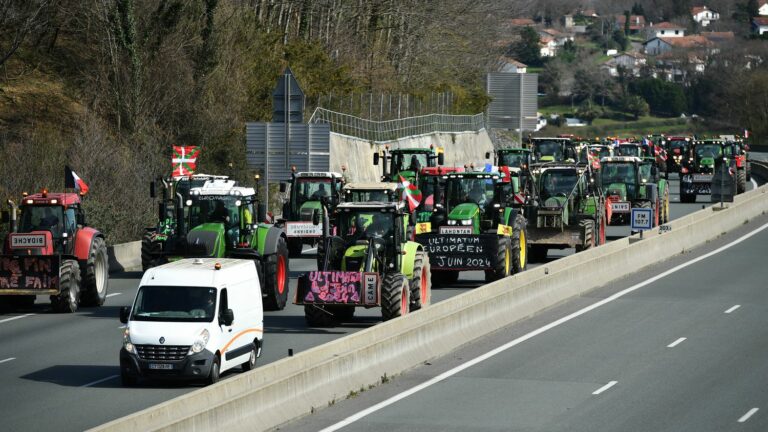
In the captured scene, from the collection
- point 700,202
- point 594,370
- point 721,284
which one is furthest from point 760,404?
point 700,202

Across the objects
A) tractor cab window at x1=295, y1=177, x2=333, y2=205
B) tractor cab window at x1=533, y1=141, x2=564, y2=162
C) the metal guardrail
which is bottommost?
tractor cab window at x1=295, y1=177, x2=333, y2=205

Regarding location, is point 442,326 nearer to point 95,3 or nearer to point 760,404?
point 760,404

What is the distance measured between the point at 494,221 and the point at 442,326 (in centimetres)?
932

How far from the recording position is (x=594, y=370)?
911 inches

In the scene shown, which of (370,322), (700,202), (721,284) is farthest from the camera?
(700,202)

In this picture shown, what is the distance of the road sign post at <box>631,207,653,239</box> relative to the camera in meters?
41.0

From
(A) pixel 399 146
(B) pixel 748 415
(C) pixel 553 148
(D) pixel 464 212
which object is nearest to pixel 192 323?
(B) pixel 748 415

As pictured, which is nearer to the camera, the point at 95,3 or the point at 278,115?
the point at 278,115

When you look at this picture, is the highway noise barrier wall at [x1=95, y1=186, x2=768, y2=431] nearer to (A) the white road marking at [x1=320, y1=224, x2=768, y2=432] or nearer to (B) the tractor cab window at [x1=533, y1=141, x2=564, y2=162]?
(A) the white road marking at [x1=320, y1=224, x2=768, y2=432]

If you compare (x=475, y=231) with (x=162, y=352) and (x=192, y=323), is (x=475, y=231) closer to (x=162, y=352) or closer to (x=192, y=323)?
(x=192, y=323)

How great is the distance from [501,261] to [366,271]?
715 centimetres

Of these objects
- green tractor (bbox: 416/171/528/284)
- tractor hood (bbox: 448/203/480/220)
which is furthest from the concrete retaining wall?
tractor hood (bbox: 448/203/480/220)

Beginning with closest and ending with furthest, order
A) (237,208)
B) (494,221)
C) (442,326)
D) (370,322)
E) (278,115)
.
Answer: (442,326) → (370,322) → (237,208) → (494,221) → (278,115)

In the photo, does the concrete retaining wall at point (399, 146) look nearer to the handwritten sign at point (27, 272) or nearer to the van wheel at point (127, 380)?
the handwritten sign at point (27, 272)
